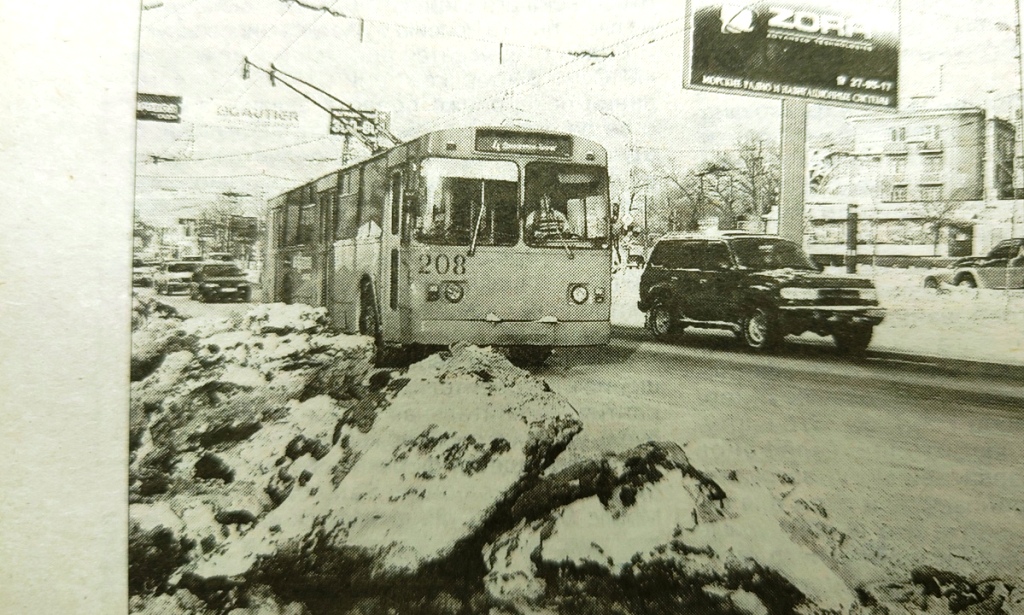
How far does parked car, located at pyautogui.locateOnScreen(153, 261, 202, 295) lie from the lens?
228 cm

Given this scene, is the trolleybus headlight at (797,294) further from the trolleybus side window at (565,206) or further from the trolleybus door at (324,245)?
the trolleybus door at (324,245)

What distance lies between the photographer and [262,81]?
236 cm

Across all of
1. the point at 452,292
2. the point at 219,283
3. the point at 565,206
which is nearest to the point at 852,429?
the point at 565,206

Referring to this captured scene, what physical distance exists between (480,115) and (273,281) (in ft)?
3.13

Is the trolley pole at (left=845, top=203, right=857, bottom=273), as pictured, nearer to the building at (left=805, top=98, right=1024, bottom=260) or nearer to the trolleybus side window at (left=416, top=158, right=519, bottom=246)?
the building at (left=805, top=98, right=1024, bottom=260)

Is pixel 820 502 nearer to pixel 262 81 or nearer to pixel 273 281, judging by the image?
pixel 273 281

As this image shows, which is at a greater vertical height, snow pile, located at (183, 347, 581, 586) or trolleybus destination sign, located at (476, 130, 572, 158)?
trolleybus destination sign, located at (476, 130, 572, 158)

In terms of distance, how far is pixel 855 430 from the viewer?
2.49 meters

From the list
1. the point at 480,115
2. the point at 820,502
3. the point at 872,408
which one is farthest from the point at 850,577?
the point at 480,115

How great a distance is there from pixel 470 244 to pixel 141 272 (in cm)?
111

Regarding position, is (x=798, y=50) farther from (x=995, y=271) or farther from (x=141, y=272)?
(x=141, y=272)

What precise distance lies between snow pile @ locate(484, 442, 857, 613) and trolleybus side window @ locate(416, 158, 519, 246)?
0.91 metres

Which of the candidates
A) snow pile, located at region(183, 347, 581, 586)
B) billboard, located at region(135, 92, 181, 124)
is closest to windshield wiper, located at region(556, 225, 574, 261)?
snow pile, located at region(183, 347, 581, 586)

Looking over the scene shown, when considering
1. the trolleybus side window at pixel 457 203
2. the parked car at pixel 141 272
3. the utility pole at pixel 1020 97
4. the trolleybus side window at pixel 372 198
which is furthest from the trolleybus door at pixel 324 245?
the utility pole at pixel 1020 97
